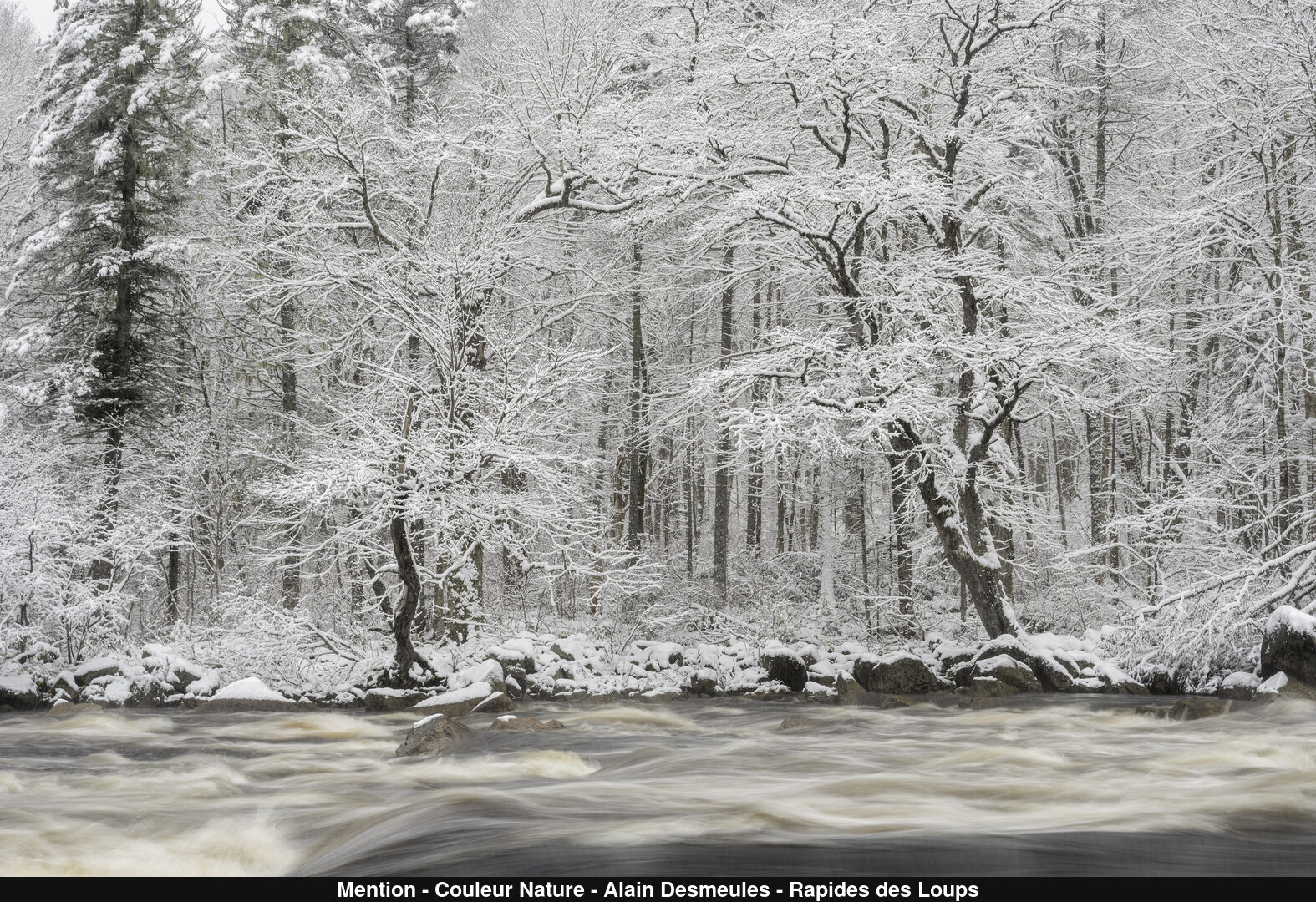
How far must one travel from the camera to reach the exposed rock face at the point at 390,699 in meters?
12.9

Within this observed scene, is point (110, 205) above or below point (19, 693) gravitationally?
above

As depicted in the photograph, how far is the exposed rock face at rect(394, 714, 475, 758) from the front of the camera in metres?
9.24

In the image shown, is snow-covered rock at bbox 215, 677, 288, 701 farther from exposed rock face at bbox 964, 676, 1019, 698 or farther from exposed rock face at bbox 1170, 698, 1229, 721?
exposed rock face at bbox 1170, 698, 1229, 721

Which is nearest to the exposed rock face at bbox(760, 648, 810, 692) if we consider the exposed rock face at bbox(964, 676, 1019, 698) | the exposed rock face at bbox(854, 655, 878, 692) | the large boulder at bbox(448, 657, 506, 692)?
the exposed rock face at bbox(854, 655, 878, 692)

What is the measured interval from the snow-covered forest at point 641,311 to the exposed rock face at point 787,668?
2.75 meters

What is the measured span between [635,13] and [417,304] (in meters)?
8.83

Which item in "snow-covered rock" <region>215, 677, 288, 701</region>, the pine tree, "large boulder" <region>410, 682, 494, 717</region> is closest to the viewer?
"large boulder" <region>410, 682, 494, 717</region>

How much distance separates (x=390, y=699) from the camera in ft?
42.6

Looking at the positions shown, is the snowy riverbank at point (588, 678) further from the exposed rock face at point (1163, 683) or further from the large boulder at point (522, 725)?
the large boulder at point (522, 725)

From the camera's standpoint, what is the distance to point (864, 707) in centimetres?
1259

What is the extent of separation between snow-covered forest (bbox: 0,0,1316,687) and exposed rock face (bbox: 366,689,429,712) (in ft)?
1.22

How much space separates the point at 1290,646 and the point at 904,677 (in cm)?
462

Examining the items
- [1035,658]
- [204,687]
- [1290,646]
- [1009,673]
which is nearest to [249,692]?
[204,687]

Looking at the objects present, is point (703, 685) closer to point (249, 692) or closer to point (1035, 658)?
point (1035, 658)
